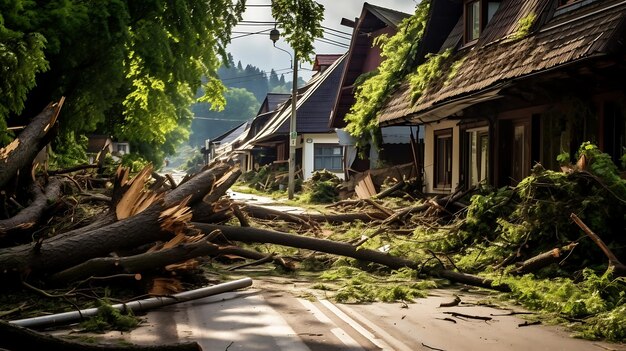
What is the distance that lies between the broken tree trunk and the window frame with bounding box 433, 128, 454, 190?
14.9m

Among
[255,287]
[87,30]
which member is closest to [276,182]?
[87,30]

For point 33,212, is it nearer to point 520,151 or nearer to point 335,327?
point 335,327

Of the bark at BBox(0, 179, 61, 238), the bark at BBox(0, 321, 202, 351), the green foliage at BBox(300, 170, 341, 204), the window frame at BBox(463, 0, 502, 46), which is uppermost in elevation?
the window frame at BBox(463, 0, 502, 46)

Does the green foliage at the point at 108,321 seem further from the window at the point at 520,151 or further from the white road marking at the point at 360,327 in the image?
the window at the point at 520,151

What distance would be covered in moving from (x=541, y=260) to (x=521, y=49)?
6.73m

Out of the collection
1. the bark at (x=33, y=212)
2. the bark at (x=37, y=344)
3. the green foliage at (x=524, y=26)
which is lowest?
the bark at (x=37, y=344)

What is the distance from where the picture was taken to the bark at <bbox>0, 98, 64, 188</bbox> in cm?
1241

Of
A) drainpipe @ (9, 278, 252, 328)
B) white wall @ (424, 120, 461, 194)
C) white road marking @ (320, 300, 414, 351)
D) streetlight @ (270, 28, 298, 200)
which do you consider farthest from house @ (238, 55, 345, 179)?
white road marking @ (320, 300, 414, 351)

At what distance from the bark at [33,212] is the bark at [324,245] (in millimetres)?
2375

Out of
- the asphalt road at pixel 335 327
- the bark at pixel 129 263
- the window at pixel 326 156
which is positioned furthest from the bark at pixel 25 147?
the window at pixel 326 156

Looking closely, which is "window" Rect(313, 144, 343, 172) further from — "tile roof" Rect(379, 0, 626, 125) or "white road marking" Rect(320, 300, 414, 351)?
"white road marking" Rect(320, 300, 414, 351)

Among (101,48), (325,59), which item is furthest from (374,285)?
(325,59)

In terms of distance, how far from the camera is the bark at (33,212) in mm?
11156

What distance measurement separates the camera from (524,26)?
17.7 m
